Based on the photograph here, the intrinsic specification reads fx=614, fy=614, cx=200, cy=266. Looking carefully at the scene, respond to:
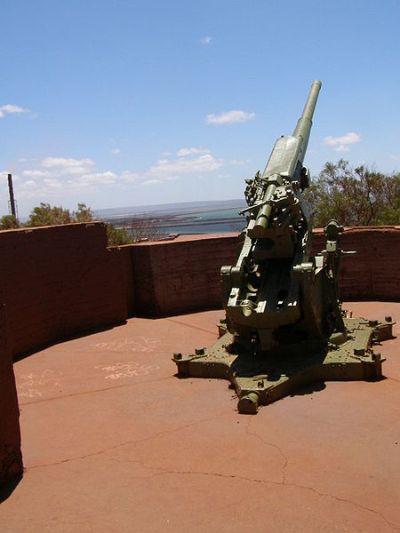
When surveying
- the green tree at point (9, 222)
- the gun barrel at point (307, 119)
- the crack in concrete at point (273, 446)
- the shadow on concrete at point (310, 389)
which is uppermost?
the gun barrel at point (307, 119)

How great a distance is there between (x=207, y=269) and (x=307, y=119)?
13.0 feet

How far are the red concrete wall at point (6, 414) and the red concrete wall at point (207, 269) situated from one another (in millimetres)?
7925

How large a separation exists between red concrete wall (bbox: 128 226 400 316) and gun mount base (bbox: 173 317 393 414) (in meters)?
4.38

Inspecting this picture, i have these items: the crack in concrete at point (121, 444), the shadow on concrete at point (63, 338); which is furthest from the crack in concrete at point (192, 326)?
the crack in concrete at point (121, 444)

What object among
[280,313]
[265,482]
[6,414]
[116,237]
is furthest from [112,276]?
[265,482]

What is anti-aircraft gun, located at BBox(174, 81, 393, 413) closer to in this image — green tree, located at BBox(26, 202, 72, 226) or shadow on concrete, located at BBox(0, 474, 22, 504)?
shadow on concrete, located at BBox(0, 474, 22, 504)

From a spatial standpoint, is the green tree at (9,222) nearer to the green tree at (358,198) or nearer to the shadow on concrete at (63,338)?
the shadow on concrete at (63,338)

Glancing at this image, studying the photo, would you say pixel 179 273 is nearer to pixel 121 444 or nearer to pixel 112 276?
Result: pixel 112 276

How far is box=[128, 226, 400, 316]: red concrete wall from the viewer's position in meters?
13.0

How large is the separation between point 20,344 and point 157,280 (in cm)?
363

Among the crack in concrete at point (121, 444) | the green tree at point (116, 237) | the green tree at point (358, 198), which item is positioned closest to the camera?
the crack in concrete at point (121, 444)

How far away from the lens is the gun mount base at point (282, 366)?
711 centimetres

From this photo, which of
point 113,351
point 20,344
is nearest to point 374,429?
point 113,351

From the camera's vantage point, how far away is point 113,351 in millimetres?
10219
